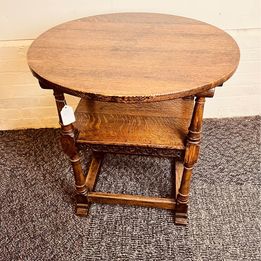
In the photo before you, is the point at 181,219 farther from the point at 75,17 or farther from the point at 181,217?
the point at 75,17

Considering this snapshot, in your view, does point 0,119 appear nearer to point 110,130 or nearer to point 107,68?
point 110,130

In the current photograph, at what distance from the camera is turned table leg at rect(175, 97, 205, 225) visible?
2.83 feet

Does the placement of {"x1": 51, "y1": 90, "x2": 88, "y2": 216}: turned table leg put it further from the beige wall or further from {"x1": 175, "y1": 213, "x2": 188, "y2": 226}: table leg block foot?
the beige wall

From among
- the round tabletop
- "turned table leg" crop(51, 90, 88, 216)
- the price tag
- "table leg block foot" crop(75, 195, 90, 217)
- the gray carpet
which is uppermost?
the round tabletop

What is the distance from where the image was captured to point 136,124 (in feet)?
3.45

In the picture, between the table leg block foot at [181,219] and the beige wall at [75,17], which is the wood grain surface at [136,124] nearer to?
the table leg block foot at [181,219]

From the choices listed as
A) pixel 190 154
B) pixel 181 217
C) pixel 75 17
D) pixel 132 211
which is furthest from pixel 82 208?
pixel 75 17

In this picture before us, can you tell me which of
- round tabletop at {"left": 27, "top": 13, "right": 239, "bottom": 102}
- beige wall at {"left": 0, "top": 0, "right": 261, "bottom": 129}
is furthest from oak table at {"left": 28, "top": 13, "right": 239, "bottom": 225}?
beige wall at {"left": 0, "top": 0, "right": 261, "bottom": 129}

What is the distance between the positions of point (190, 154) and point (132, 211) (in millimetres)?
422

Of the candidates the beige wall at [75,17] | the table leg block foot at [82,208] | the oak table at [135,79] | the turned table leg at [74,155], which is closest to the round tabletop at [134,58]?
the oak table at [135,79]

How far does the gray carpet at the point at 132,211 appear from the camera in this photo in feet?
3.59

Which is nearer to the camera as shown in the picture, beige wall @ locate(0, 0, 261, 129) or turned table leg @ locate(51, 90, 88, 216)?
turned table leg @ locate(51, 90, 88, 216)

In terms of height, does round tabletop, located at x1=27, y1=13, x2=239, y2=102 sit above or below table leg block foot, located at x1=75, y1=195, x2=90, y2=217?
above

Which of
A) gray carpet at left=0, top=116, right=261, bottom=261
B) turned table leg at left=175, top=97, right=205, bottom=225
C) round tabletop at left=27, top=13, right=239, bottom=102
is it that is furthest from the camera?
gray carpet at left=0, top=116, right=261, bottom=261
